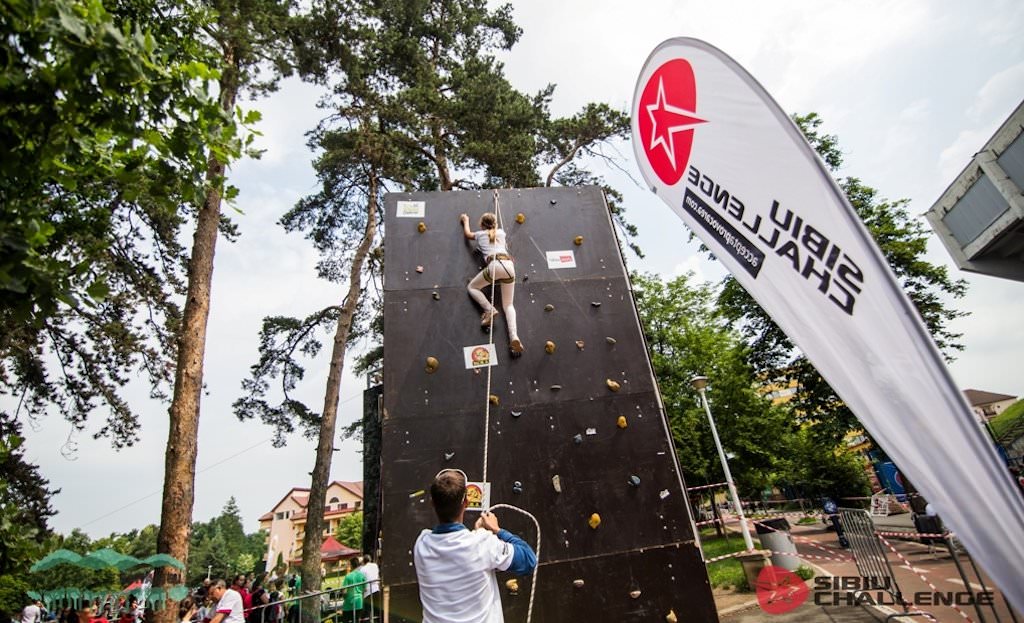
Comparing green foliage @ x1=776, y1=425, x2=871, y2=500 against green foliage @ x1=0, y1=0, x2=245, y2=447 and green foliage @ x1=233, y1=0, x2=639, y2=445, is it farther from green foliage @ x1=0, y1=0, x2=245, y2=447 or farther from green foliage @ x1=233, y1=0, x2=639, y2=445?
green foliage @ x1=0, y1=0, x2=245, y2=447

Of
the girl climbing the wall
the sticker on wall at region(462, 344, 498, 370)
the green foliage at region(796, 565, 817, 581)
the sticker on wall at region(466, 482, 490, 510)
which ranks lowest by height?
the green foliage at region(796, 565, 817, 581)

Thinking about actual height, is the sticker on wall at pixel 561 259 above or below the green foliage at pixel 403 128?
below

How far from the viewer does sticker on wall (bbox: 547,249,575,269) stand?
4977mm

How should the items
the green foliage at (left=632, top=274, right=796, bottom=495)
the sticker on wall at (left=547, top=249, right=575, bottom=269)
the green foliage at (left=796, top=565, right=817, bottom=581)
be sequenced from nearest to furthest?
the sticker on wall at (left=547, top=249, right=575, bottom=269), the green foliage at (left=796, top=565, right=817, bottom=581), the green foliage at (left=632, top=274, right=796, bottom=495)

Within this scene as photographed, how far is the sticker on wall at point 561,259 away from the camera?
16.3ft

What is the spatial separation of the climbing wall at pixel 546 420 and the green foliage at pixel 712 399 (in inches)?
517

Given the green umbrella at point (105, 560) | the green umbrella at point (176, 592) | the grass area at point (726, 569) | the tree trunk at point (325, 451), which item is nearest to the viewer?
the green umbrella at point (176, 592)

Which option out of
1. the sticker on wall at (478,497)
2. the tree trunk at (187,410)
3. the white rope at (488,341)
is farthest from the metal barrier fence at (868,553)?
the tree trunk at (187,410)

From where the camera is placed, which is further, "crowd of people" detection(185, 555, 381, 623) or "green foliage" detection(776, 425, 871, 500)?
"green foliage" detection(776, 425, 871, 500)

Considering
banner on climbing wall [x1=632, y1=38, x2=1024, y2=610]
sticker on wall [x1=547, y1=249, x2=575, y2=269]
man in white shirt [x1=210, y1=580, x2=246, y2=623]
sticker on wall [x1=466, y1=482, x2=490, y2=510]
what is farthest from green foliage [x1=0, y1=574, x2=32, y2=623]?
banner on climbing wall [x1=632, y1=38, x2=1024, y2=610]

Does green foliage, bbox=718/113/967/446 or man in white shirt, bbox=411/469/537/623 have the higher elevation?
green foliage, bbox=718/113/967/446

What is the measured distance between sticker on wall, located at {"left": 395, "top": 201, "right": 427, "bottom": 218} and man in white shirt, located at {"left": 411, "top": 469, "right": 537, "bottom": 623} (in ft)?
11.0

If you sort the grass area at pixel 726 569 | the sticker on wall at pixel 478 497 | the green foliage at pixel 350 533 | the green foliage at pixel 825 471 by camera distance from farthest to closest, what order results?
the green foliage at pixel 350 533 < the green foliage at pixel 825 471 < the grass area at pixel 726 569 < the sticker on wall at pixel 478 497

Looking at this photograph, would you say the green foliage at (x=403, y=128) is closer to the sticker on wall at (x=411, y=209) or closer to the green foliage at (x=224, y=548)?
the sticker on wall at (x=411, y=209)
